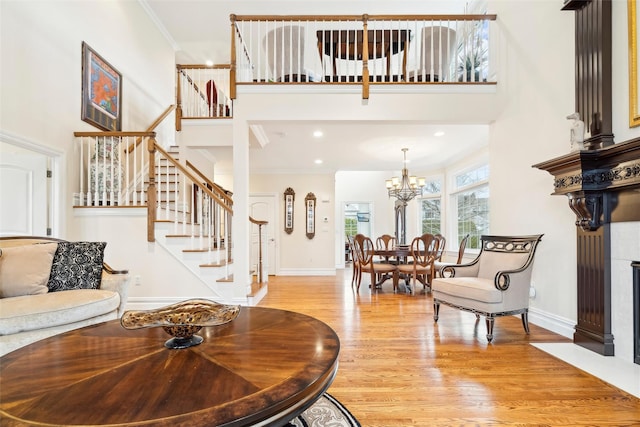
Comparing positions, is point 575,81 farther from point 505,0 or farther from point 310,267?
point 310,267

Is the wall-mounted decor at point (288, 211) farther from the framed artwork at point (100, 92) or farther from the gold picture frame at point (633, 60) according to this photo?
the gold picture frame at point (633, 60)

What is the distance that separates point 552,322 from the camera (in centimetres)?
304

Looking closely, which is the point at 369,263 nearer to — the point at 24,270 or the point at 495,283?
the point at 495,283

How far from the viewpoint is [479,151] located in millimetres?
6094

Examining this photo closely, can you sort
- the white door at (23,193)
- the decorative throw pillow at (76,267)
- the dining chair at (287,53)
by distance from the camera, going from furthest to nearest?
the dining chair at (287,53)
the white door at (23,193)
the decorative throw pillow at (76,267)

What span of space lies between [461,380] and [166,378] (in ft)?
6.27

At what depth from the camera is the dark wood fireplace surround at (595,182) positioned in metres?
2.39

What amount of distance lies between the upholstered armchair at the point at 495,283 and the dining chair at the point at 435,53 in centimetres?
221

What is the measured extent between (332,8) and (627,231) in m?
5.49

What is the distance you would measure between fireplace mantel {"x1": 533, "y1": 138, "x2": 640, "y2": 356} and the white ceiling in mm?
2668

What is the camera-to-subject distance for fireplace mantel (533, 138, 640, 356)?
2.31m

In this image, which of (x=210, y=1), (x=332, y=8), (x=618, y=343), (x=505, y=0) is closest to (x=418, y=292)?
(x=618, y=343)

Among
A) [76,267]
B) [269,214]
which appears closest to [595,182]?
[76,267]

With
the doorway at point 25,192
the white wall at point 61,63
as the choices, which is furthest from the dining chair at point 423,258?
the doorway at point 25,192
